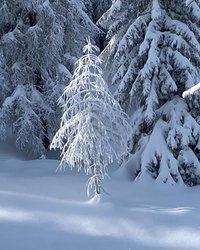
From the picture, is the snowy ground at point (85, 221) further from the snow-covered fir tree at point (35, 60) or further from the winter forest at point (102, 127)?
the snow-covered fir tree at point (35, 60)

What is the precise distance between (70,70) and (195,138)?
6.52 m

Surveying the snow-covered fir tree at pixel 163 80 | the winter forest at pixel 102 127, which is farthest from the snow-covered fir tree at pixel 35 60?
the snow-covered fir tree at pixel 163 80

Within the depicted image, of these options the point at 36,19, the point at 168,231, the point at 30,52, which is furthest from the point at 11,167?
the point at 168,231

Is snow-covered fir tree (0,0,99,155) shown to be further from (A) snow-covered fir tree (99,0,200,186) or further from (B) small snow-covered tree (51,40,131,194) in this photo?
(B) small snow-covered tree (51,40,131,194)

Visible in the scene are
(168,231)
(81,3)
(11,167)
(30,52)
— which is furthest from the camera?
(81,3)

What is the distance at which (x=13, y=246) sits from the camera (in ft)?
27.6

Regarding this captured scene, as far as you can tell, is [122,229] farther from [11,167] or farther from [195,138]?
[11,167]

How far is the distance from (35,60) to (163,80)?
5885mm

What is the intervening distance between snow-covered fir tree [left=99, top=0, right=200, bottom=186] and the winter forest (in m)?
0.04

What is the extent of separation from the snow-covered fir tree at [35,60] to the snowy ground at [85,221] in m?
4.67

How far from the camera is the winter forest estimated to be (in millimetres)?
9367

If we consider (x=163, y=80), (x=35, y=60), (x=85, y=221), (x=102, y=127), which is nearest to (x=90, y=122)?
(x=102, y=127)

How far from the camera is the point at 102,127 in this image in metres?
10.5

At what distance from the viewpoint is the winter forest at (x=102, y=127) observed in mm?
9367
